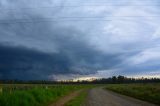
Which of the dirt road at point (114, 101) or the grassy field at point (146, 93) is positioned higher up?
the grassy field at point (146, 93)

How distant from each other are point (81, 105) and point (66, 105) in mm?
1370

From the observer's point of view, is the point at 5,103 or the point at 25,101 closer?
the point at 5,103

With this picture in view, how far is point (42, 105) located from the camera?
2709 centimetres

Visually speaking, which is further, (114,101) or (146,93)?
(146,93)

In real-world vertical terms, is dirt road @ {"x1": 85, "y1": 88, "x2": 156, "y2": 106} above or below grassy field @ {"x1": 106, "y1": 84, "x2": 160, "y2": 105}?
below

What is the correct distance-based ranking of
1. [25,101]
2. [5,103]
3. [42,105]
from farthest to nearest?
[42,105] → [25,101] → [5,103]

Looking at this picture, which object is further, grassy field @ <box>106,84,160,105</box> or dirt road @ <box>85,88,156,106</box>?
grassy field @ <box>106,84,160,105</box>

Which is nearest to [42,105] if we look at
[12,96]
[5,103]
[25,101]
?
[25,101]

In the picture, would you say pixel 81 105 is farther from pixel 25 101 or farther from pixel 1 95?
pixel 1 95

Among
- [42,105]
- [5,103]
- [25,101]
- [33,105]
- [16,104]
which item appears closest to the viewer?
[5,103]

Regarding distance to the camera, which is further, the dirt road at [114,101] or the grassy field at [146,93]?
the grassy field at [146,93]

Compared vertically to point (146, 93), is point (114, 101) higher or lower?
lower

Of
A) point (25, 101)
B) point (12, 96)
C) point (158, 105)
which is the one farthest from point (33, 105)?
point (158, 105)

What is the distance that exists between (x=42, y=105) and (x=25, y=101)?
399 cm
